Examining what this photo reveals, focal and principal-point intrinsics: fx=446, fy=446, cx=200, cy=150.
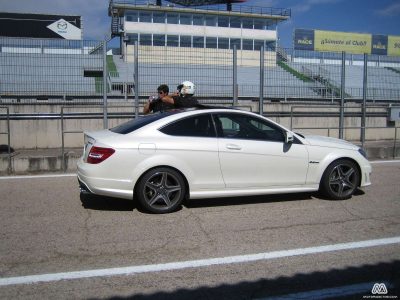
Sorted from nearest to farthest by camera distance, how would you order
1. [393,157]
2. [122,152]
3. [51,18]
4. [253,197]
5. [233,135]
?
[122,152] < [233,135] < [253,197] < [393,157] < [51,18]

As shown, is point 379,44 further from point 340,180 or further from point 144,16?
point 340,180

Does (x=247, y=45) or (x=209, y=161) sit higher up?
(x=247, y=45)

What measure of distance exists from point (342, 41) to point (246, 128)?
5326 centimetres

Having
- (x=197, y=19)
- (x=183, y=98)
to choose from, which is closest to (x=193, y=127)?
(x=183, y=98)

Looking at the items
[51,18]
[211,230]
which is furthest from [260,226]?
[51,18]

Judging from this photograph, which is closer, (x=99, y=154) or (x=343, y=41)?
(x=99, y=154)

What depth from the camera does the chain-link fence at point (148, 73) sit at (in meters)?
11.8

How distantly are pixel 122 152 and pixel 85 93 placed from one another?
6.70 m

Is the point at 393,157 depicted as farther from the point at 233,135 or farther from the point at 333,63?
the point at 233,135

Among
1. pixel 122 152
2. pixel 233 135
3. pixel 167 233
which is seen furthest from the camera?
pixel 233 135

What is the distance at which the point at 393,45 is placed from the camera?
58.8 metres

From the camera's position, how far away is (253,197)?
7.35m

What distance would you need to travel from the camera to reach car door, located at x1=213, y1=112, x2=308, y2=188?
650 centimetres

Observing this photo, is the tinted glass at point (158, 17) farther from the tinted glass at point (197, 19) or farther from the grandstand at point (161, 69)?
the grandstand at point (161, 69)
